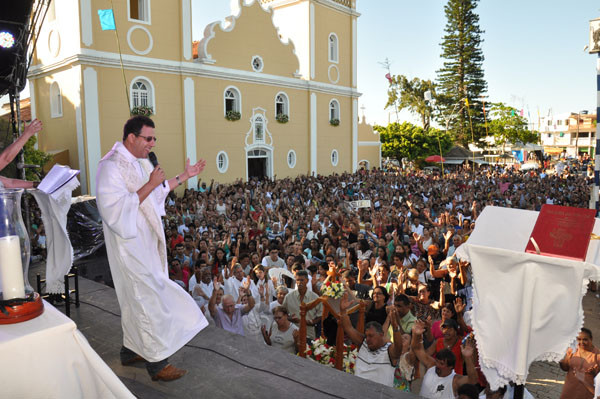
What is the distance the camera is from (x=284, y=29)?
917 inches

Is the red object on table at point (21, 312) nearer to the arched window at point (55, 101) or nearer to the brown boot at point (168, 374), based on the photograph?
the brown boot at point (168, 374)

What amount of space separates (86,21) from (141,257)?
1379 cm

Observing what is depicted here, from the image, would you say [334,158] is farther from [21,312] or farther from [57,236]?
[21,312]

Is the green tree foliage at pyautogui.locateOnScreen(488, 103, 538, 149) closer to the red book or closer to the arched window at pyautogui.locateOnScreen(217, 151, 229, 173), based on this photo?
the arched window at pyautogui.locateOnScreen(217, 151, 229, 173)

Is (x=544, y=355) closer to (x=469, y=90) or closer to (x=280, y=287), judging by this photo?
(x=280, y=287)

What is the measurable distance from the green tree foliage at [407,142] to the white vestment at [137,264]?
33229 millimetres

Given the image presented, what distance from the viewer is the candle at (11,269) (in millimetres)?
1830

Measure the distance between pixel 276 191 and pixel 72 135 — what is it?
6913mm

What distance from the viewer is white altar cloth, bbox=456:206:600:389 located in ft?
7.18

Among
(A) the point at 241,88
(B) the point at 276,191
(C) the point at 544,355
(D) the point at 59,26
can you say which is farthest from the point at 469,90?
(C) the point at 544,355

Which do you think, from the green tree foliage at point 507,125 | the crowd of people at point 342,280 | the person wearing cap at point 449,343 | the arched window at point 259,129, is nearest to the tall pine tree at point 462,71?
the green tree foliage at point 507,125

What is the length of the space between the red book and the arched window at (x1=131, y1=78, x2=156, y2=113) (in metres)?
15.5

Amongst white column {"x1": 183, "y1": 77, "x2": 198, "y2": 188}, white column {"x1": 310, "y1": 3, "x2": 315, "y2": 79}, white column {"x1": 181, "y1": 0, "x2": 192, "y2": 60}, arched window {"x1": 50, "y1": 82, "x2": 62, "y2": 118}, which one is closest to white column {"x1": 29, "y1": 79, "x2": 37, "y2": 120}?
arched window {"x1": 50, "y1": 82, "x2": 62, "y2": 118}

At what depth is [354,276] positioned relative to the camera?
639 cm
